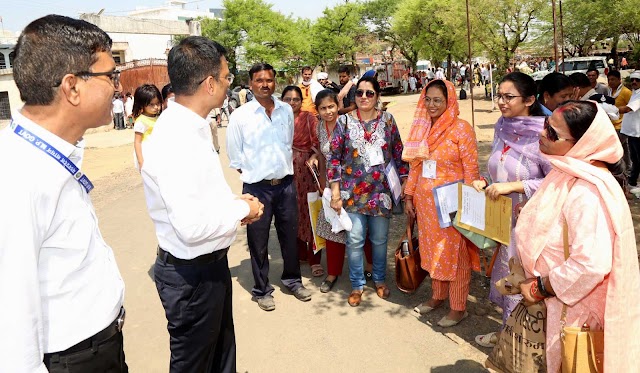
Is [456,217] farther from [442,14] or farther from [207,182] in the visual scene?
[442,14]

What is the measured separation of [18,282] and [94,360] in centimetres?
48

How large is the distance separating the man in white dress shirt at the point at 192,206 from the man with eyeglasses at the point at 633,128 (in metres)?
5.99

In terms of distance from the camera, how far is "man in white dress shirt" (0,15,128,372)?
125cm

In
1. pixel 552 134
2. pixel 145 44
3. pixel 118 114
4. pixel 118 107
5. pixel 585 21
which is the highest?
pixel 145 44

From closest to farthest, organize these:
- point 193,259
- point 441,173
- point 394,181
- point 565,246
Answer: point 565,246, point 193,259, point 441,173, point 394,181

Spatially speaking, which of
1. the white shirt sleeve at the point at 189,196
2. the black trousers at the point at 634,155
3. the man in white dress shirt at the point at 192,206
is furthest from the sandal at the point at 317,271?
the black trousers at the point at 634,155

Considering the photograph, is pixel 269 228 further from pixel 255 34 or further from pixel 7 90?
pixel 255 34

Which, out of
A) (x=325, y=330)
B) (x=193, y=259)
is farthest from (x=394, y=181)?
(x=193, y=259)

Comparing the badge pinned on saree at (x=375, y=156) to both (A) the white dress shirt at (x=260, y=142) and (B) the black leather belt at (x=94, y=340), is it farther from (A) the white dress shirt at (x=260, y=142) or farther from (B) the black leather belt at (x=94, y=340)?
(B) the black leather belt at (x=94, y=340)

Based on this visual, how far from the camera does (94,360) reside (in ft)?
5.21

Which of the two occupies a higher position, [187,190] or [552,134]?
[552,134]

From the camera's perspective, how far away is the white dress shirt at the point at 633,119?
6.23 meters

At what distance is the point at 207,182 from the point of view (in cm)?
213

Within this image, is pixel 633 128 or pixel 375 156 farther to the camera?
pixel 633 128
